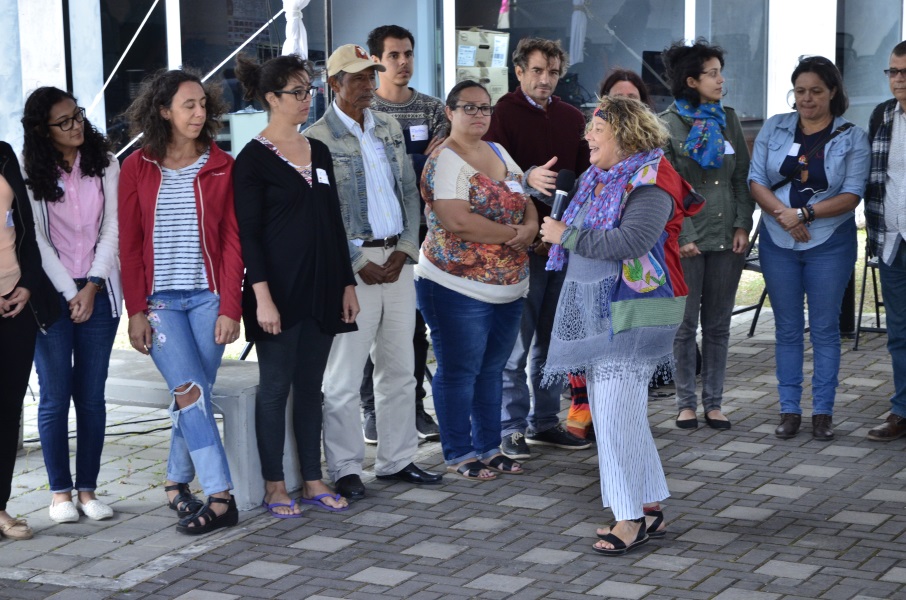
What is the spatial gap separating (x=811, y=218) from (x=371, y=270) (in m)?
2.40

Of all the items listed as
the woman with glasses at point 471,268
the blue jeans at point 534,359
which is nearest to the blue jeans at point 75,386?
the woman with glasses at point 471,268

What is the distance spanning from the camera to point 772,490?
5.89 m

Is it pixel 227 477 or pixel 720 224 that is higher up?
pixel 720 224

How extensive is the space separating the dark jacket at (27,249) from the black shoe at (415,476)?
179 centimetres

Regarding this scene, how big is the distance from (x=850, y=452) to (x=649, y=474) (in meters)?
1.85

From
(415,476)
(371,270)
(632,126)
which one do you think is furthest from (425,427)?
(632,126)

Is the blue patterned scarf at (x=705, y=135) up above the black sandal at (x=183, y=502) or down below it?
above

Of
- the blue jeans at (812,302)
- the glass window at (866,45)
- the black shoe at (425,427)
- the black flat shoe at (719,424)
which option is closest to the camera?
the blue jeans at (812,302)

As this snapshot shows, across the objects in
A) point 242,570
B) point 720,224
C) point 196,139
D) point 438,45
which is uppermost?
point 438,45

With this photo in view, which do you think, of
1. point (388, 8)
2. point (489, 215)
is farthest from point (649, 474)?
point (388, 8)

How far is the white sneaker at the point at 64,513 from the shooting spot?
550cm

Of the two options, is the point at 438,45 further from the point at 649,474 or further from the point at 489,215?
the point at 649,474

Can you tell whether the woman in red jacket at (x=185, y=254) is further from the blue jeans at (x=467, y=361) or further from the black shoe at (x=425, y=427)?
the black shoe at (x=425, y=427)

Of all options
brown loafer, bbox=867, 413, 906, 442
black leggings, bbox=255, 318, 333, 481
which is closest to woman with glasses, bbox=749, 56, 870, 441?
brown loafer, bbox=867, 413, 906, 442
